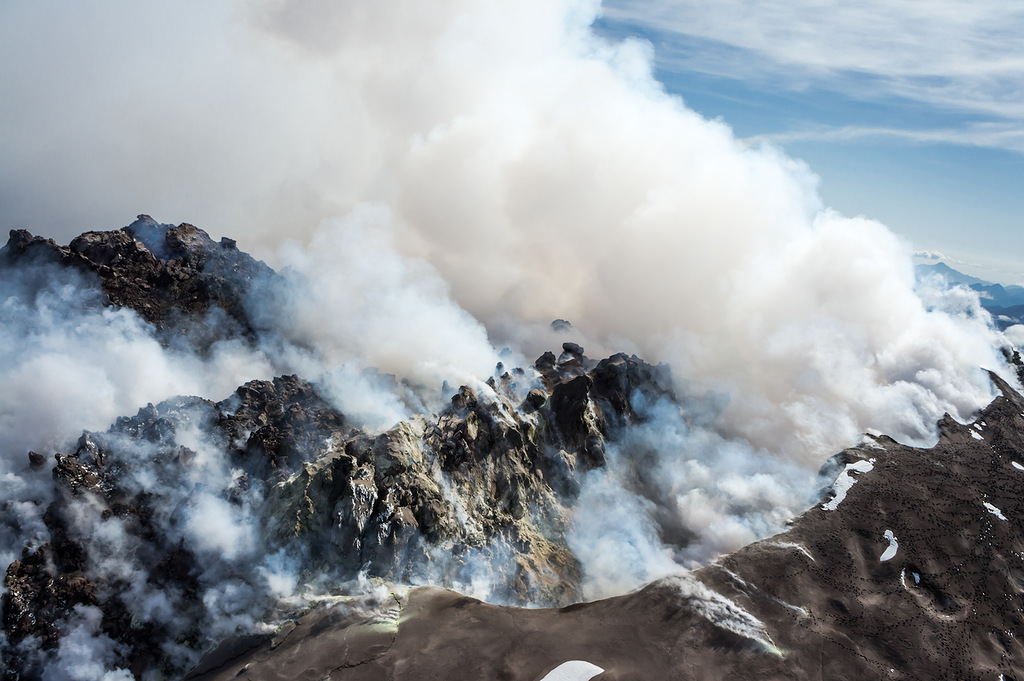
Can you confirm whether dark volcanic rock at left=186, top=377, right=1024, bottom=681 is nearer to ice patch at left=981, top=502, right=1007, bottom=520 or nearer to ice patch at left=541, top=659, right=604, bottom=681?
ice patch at left=981, top=502, right=1007, bottom=520

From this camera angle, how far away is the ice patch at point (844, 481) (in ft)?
244

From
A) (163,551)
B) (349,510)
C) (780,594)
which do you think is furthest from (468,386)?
(780,594)

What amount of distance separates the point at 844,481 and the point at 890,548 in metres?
13.2

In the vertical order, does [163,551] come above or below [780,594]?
above

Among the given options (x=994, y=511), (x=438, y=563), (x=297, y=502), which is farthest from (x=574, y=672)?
(x=994, y=511)

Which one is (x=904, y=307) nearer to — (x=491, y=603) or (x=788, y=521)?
(x=788, y=521)

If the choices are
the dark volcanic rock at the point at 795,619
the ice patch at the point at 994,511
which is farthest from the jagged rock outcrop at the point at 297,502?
the ice patch at the point at 994,511

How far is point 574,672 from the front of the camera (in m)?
48.8

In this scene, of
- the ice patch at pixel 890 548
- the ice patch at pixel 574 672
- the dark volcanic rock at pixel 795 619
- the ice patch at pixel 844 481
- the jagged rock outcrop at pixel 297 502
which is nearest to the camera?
the ice patch at pixel 574 672

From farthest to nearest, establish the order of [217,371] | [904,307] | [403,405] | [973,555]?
1. [904,307]
2. [217,371]
3. [403,405]
4. [973,555]

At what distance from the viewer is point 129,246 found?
90.8 m

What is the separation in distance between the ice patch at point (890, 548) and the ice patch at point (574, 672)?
133ft

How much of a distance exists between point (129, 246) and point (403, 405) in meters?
56.0

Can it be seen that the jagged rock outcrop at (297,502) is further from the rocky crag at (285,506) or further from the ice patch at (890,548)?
the ice patch at (890,548)
